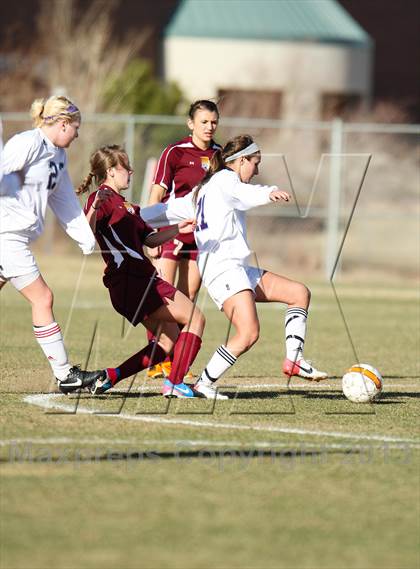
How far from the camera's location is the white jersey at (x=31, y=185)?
25.9 ft

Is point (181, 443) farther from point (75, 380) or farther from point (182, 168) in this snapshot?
point (182, 168)

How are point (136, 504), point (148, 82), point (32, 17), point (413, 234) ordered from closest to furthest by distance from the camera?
point (136, 504) → point (413, 234) → point (148, 82) → point (32, 17)

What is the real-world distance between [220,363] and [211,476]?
2.21m

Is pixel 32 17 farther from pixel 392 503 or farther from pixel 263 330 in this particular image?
pixel 392 503

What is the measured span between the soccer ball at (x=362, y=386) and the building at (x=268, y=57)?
24852mm

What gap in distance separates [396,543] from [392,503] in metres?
0.64

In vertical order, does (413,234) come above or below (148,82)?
below

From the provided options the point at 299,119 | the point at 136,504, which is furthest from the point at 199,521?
the point at 299,119

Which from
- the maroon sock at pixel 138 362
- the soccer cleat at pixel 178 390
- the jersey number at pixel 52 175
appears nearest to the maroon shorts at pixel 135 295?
the maroon sock at pixel 138 362

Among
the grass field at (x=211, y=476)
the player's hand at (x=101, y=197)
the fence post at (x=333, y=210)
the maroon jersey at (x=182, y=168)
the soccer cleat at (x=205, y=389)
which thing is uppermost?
the fence post at (x=333, y=210)

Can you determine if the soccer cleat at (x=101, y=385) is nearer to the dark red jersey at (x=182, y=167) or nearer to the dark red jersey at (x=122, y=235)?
the dark red jersey at (x=122, y=235)

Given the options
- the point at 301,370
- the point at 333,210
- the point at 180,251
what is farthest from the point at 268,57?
the point at 301,370

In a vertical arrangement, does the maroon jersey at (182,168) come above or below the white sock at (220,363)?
above

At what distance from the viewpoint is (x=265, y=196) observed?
791 centimetres
